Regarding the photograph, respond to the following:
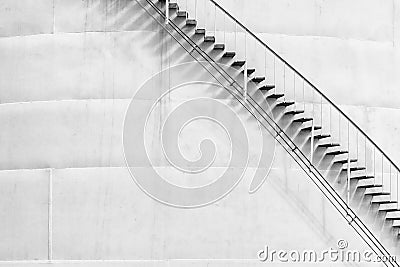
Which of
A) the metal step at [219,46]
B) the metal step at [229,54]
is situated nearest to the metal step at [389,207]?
the metal step at [229,54]

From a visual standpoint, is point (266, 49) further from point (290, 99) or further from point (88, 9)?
point (88, 9)

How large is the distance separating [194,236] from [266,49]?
4255 mm

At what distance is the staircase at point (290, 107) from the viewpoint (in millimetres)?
24531

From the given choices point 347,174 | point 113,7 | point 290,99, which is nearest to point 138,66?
point 113,7

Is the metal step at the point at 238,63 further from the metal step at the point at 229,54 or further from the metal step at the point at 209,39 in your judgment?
the metal step at the point at 209,39

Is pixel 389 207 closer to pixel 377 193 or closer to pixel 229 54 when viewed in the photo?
pixel 377 193

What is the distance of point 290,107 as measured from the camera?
24797 millimetres

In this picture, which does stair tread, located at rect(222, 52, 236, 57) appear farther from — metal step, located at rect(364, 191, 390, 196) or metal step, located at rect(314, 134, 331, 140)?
metal step, located at rect(364, 191, 390, 196)

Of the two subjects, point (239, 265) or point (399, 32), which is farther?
point (399, 32)

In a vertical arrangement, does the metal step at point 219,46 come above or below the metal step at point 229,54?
above

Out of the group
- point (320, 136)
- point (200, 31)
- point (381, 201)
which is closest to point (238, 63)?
point (200, 31)

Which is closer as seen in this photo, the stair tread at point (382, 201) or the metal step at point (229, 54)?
the metal step at point (229, 54)

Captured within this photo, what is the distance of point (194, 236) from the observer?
23.9 m

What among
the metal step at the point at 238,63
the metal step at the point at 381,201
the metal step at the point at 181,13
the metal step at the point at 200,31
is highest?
the metal step at the point at 181,13
